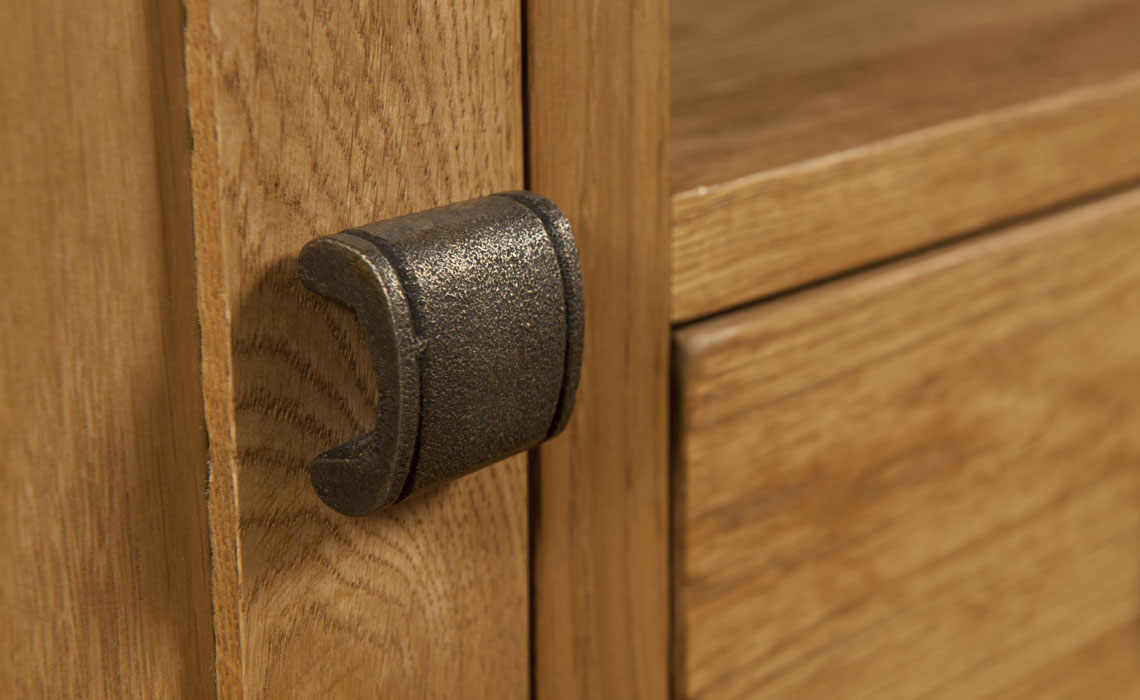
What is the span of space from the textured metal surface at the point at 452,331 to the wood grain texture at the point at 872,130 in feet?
0.24

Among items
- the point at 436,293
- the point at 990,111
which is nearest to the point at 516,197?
the point at 436,293

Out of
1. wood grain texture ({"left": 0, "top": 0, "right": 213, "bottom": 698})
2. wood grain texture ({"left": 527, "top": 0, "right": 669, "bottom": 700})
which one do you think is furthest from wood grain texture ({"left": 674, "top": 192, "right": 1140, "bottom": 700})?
wood grain texture ({"left": 0, "top": 0, "right": 213, "bottom": 698})

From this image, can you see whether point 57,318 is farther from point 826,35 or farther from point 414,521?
point 826,35

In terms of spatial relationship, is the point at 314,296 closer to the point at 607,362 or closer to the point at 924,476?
the point at 607,362

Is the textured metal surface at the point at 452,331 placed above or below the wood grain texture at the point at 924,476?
above

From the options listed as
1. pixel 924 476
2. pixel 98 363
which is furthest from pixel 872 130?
pixel 98 363

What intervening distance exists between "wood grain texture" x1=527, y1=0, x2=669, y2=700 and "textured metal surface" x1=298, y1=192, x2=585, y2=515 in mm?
37

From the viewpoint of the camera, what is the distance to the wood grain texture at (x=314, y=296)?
0.23 m

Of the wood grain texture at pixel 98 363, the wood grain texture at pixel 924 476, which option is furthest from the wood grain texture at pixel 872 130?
the wood grain texture at pixel 98 363

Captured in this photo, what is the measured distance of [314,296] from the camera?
Answer: 25cm

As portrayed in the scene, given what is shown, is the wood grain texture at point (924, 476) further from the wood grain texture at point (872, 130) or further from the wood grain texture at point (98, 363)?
the wood grain texture at point (98, 363)

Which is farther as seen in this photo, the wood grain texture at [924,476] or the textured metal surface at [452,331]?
the wood grain texture at [924,476]

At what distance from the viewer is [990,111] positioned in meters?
0.38

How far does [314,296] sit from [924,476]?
224 millimetres
